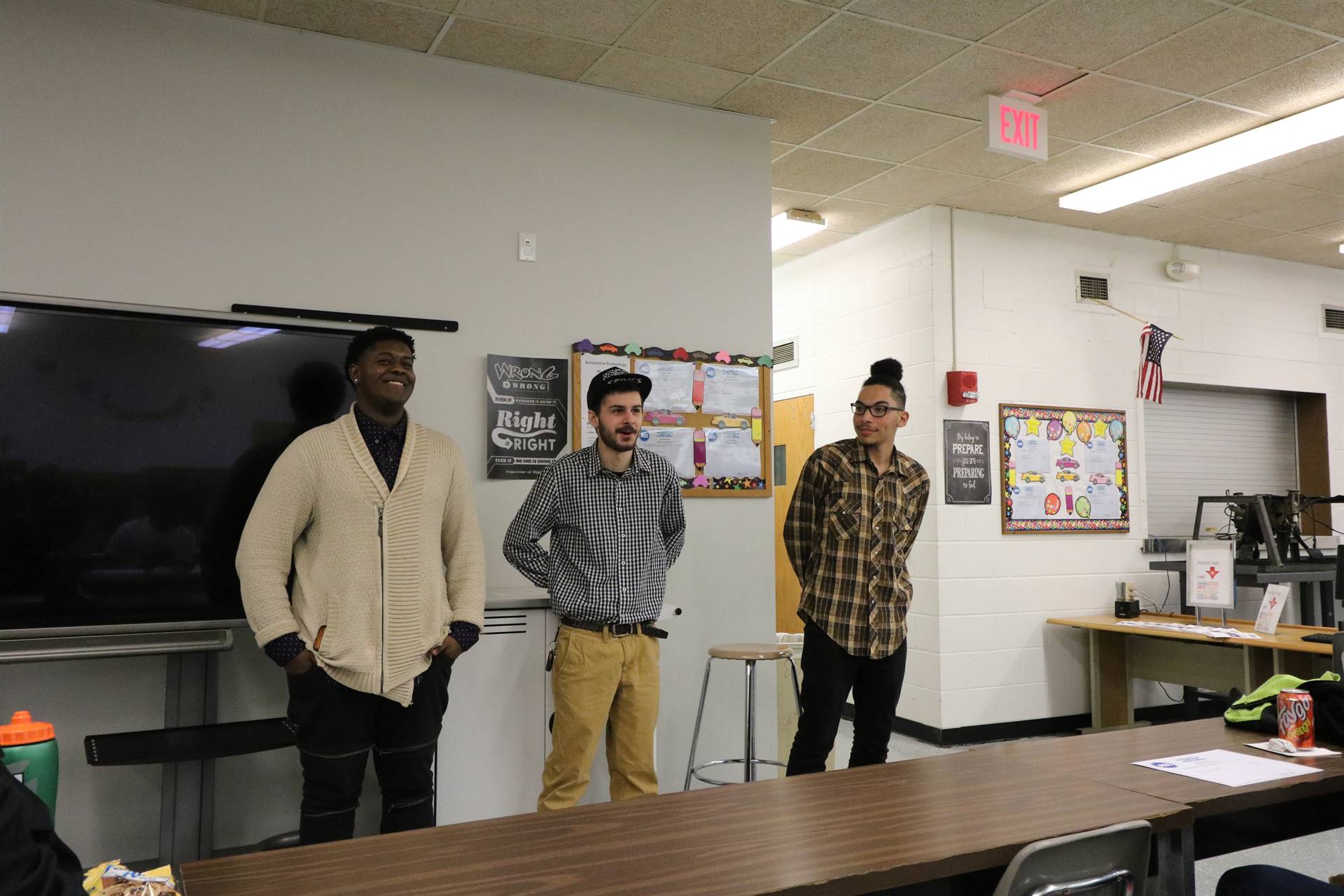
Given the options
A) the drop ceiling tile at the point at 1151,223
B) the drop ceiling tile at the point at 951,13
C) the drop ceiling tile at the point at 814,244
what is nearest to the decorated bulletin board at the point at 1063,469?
the drop ceiling tile at the point at 1151,223

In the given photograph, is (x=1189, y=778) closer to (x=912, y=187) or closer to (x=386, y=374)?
(x=386, y=374)

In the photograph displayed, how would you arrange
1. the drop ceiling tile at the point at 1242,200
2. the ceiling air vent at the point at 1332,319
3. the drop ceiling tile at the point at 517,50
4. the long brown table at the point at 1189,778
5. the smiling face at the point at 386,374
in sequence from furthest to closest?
the ceiling air vent at the point at 1332,319, the drop ceiling tile at the point at 1242,200, the drop ceiling tile at the point at 517,50, the smiling face at the point at 386,374, the long brown table at the point at 1189,778

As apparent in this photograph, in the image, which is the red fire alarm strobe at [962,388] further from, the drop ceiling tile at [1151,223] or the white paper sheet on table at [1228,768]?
the white paper sheet on table at [1228,768]

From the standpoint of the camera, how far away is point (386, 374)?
8.82 ft

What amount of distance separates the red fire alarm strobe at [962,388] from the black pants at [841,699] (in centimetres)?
246

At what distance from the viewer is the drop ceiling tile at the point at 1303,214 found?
5.39 meters

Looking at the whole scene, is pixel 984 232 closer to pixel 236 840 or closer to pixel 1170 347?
pixel 1170 347

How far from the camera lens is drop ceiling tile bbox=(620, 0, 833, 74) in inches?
133

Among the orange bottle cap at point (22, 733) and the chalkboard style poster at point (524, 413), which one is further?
the chalkboard style poster at point (524, 413)

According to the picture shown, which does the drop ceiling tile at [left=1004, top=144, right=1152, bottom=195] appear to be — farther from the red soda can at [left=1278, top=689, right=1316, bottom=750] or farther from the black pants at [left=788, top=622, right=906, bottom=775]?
the red soda can at [left=1278, top=689, right=1316, bottom=750]

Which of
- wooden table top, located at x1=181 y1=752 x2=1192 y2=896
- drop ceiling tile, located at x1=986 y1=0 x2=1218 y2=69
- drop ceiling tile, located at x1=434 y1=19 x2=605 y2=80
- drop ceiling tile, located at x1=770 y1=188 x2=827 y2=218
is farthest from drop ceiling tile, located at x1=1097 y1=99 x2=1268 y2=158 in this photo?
wooden table top, located at x1=181 y1=752 x2=1192 y2=896

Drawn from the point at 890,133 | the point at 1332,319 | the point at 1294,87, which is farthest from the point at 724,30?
the point at 1332,319

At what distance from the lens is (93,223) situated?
311 cm

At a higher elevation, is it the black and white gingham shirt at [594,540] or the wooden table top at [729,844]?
the black and white gingham shirt at [594,540]
